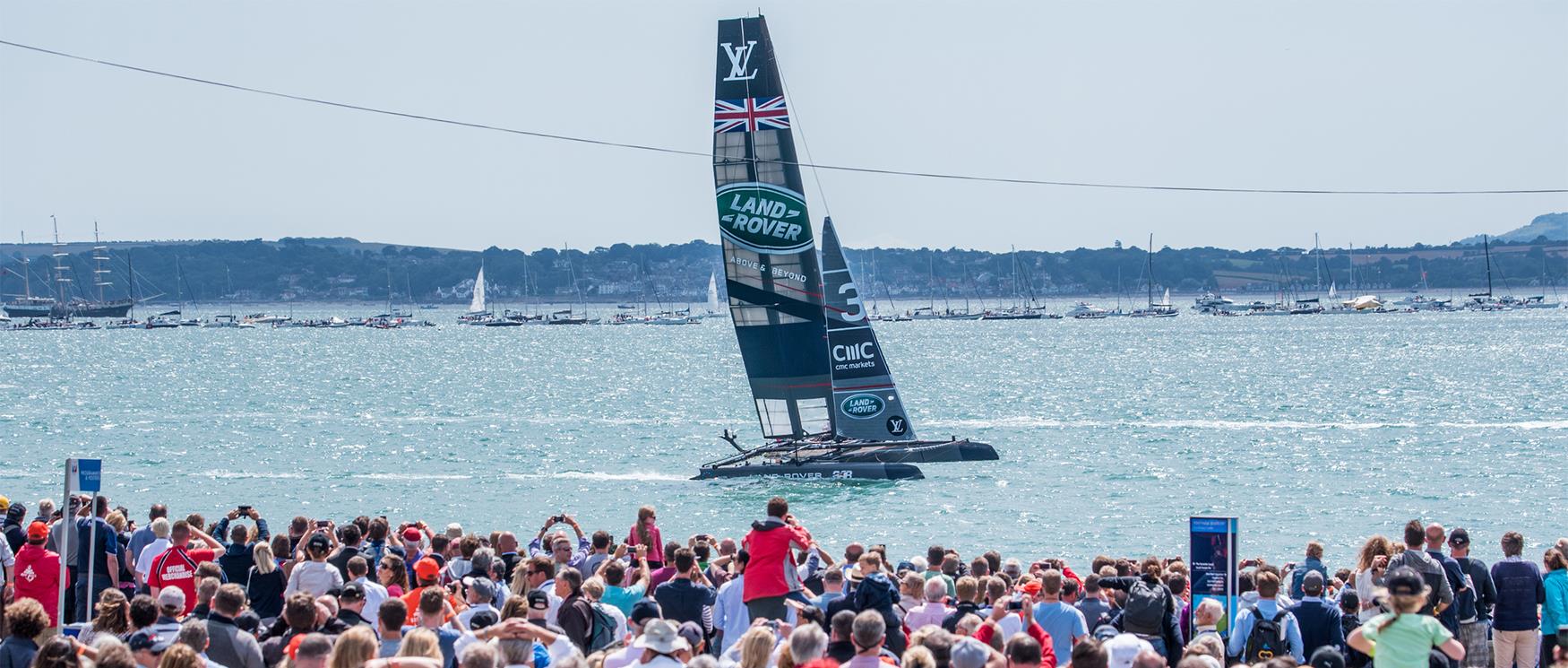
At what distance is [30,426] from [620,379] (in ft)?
134

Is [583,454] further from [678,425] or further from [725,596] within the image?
[725,596]

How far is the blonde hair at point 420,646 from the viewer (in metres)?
7.28

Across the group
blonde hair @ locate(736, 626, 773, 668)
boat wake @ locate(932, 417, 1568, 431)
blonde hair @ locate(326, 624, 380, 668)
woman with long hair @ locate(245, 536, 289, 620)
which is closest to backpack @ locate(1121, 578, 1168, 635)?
blonde hair @ locate(736, 626, 773, 668)

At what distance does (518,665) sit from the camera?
7.75 metres

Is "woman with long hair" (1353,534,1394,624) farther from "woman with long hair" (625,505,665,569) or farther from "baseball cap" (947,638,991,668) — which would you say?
"woman with long hair" (625,505,665,569)

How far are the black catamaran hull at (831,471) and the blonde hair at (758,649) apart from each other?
2370 centimetres

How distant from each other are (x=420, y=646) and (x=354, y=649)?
305mm

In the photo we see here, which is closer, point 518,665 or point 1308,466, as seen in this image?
point 518,665

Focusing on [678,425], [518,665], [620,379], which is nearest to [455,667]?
[518,665]

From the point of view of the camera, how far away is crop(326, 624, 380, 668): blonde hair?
7090 millimetres

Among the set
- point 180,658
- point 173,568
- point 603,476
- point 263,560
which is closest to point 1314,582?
point 180,658

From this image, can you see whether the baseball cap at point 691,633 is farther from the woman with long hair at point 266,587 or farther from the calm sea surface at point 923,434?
the calm sea surface at point 923,434

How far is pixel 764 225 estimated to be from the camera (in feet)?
105

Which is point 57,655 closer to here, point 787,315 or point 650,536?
point 650,536
